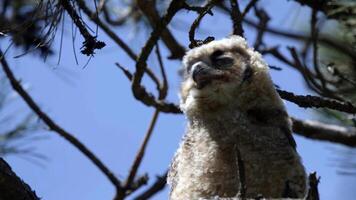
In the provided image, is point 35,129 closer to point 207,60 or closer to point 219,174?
point 207,60

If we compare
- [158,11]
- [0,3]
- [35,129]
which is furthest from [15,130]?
[158,11]

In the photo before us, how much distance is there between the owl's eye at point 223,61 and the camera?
3557mm

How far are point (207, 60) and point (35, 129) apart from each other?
166 cm

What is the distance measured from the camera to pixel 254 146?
3145 mm

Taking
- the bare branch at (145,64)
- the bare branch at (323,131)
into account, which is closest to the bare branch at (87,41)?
the bare branch at (145,64)

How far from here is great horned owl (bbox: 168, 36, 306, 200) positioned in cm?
309

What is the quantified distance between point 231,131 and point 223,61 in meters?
0.45

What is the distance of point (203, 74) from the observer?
137 inches

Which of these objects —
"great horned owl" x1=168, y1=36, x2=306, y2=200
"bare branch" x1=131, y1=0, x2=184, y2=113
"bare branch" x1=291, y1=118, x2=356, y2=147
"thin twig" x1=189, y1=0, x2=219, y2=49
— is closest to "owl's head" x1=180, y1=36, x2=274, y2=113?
"great horned owl" x1=168, y1=36, x2=306, y2=200

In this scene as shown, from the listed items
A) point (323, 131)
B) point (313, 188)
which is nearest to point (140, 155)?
point (323, 131)

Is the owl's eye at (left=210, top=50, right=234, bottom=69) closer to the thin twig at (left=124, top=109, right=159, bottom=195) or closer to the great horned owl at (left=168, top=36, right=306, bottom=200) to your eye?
the great horned owl at (left=168, top=36, right=306, bottom=200)

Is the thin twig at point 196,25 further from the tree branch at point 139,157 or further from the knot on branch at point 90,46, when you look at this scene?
the tree branch at point 139,157

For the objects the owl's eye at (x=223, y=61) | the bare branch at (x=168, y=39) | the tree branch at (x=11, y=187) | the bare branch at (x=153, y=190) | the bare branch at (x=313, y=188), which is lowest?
the bare branch at (x=313, y=188)

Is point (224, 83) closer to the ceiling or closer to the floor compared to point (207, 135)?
closer to the ceiling
